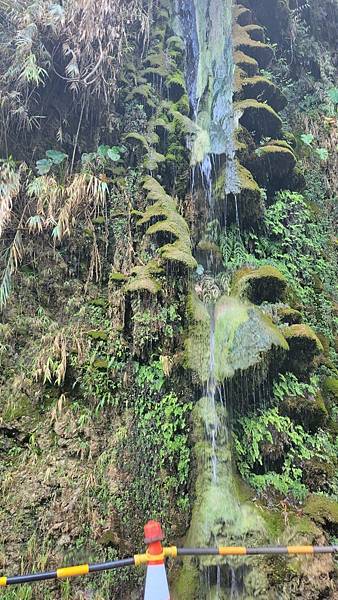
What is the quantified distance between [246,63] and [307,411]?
600cm

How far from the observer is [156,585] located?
98.9 inches

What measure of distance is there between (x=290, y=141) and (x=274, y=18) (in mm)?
2936

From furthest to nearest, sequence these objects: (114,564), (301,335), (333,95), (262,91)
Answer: (333,95)
(262,91)
(301,335)
(114,564)

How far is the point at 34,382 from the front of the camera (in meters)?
5.52

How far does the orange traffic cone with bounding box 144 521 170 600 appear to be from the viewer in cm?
250

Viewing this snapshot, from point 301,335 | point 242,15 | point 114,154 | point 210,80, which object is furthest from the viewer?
point 242,15

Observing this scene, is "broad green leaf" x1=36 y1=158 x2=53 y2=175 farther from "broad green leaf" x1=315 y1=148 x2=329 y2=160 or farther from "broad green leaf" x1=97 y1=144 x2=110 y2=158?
"broad green leaf" x1=315 y1=148 x2=329 y2=160

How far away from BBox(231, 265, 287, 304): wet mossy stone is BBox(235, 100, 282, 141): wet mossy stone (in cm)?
270

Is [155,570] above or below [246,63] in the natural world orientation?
below

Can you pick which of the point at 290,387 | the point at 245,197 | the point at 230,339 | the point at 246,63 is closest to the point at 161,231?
the point at 245,197

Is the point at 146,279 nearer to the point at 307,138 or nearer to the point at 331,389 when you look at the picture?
the point at 331,389

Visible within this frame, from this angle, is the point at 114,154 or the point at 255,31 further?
the point at 255,31

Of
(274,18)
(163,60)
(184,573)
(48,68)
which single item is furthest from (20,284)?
(274,18)

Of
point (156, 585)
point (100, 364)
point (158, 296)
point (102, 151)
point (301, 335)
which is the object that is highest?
point (102, 151)
